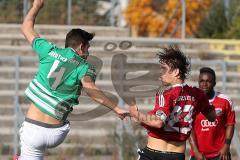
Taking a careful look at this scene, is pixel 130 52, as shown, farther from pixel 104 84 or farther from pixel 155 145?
pixel 155 145

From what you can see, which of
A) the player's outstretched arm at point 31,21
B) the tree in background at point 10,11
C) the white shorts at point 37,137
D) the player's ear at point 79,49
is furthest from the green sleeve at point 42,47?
the tree in background at point 10,11

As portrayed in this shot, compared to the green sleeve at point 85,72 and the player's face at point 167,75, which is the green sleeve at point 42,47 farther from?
the player's face at point 167,75

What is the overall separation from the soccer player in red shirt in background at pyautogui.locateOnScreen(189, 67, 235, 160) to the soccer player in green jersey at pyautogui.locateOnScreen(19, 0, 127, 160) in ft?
7.14

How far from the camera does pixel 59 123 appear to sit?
8031 millimetres

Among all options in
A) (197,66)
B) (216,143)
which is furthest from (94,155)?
(216,143)

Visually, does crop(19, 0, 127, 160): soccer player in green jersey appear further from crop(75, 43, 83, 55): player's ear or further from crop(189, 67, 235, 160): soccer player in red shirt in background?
crop(189, 67, 235, 160): soccer player in red shirt in background

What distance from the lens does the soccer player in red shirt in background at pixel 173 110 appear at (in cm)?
771

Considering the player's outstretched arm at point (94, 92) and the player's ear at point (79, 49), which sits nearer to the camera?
the player's outstretched arm at point (94, 92)

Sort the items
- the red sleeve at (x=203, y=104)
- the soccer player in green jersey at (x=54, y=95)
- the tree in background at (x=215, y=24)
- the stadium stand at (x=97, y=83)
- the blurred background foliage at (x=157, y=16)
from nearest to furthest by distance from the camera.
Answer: the soccer player in green jersey at (x=54, y=95) → the red sleeve at (x=203, y=104) → the stadium stand at (x=97, y=83) → the blurred background foliage at (x=157, y=16) → the tree in background at (x=215, y=24)

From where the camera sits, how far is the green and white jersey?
7.96m

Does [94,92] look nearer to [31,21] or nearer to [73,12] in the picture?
[31,21]

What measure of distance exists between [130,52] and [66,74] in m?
7.71

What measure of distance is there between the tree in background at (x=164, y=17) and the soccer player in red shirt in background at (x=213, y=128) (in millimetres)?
7629

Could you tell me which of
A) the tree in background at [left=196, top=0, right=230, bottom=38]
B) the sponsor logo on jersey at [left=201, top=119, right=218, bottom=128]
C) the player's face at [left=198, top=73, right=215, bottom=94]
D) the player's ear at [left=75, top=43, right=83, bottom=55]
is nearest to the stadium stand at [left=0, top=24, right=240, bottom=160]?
the tree in background at [left=196, top=0, right=230, bottom=38]
